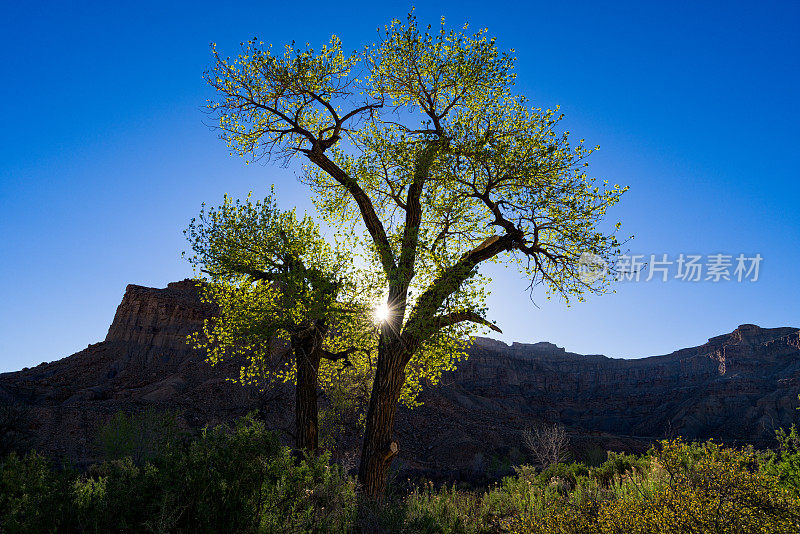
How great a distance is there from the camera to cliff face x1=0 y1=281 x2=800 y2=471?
49.6 metres

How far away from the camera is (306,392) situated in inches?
474

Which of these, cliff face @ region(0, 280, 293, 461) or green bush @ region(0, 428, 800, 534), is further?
cliff face @ region(0, 280, 293, 461)

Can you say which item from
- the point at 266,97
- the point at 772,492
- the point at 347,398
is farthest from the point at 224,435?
the point at 347,398

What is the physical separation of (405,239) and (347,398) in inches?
642

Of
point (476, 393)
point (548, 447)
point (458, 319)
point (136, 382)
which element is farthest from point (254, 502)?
point (476, 393)

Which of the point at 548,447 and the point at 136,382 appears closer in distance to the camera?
the point at 548,447

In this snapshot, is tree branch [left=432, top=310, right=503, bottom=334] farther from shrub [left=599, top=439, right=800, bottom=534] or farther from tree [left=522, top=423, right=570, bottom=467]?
tree [left=522, top=423, right=570, bottom=467]

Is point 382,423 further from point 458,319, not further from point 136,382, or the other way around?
point 136,382

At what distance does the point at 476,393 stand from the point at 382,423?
292ft

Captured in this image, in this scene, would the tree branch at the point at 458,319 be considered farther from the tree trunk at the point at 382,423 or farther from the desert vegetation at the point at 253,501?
the desert vegetation at the point at 253,501

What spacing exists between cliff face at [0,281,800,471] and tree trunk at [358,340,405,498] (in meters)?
33.9

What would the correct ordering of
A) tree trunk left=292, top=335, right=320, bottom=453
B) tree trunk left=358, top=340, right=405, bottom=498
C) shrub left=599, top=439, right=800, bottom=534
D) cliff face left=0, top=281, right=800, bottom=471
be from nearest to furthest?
shrub left=599, top=439, right=800, bottom=534 → tree trunk left=358, top=340, right=405, bottom=498 → tree trunk left=292, top=335, right=320, bottom=453 → cliff face left=0, top=281, right=800, bottom=471

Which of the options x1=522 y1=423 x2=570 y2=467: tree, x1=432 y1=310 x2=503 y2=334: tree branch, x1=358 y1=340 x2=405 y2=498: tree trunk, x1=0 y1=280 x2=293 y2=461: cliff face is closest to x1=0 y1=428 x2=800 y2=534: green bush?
x1=358 y1=340 x2=405 y2=498: tree trunk

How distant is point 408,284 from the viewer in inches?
402
